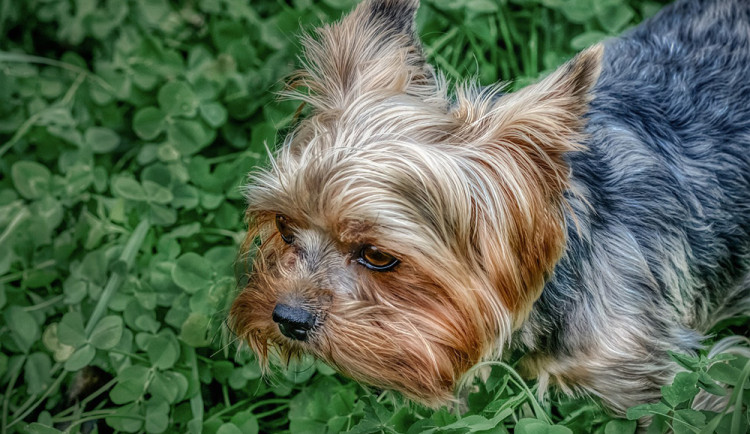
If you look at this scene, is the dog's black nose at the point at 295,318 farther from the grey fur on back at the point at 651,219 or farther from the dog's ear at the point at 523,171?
the grey fur on back at the point at 651,219

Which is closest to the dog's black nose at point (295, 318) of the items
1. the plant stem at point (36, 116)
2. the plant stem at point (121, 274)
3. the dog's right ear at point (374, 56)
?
the dog's right ear at point (374, 56)

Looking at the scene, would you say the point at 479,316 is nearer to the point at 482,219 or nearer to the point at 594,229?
the point at 482,219

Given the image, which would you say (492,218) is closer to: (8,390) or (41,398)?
(41,398)

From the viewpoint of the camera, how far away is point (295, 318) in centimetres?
210

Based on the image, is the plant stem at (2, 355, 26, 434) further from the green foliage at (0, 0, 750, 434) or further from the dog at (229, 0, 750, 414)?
the dog at (229, 0, 750, 414)

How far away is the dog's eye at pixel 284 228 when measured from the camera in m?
2.23

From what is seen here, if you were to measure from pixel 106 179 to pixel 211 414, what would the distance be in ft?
4.34

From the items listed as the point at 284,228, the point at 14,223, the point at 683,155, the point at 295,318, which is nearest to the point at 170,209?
the point at 14,223

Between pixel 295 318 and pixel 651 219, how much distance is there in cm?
118

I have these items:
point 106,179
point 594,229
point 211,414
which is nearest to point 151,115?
point 106,179

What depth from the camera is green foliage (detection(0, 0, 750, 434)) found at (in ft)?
9.11

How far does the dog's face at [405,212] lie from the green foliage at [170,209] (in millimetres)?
318

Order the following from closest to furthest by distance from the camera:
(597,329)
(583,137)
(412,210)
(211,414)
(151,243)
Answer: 1. (583,137)
2. (412,210)
3. (597,329)
4. (211,414)
5. (151,243)

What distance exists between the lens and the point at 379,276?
2.10 meters
